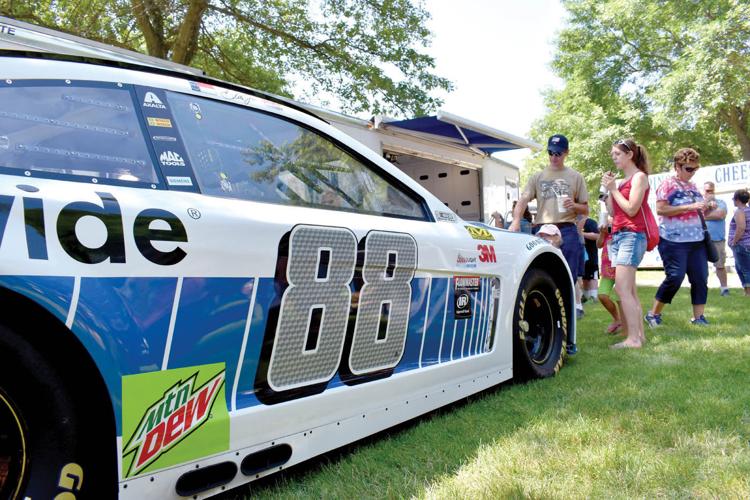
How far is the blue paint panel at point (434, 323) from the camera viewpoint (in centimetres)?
253

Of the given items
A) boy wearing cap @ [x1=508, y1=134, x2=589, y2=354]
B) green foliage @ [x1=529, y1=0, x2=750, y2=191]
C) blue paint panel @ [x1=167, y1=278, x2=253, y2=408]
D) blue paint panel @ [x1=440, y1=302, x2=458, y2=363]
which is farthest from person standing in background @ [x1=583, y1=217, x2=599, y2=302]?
green foliage @ [x1=529, y1=0, x2=750, y2=191]

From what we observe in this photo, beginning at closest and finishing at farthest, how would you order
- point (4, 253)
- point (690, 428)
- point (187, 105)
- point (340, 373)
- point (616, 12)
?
point (4, 253) < point (187, 105) < point (340, 373) < point (690, 428) < point (616, 12)

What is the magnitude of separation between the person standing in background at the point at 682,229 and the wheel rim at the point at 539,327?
1994 mm

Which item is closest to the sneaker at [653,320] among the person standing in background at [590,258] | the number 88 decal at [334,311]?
the person standing in background at [590,258]

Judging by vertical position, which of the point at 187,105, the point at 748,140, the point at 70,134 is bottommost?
the point at 70,134

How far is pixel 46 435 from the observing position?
1.39 metres

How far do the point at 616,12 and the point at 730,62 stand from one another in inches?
→ 214

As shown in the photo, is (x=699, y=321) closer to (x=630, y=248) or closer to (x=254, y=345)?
(x=630, y=248)

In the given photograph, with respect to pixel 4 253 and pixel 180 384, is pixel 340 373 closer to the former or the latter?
pixel 180 384

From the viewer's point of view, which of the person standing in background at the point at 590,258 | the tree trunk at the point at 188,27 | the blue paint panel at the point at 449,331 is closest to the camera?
the blue paint panel at the point at 449,331

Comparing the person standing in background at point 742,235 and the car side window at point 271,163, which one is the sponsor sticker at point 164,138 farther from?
the person standing in background at point 742,235

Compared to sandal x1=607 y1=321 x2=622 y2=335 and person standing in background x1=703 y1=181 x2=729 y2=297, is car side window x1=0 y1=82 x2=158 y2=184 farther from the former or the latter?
person standing in background x1=703 y1=181 x2=729 y2=297

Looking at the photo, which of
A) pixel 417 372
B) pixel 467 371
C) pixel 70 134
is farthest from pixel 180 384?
pixel 467 371

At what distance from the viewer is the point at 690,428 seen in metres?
2.34
